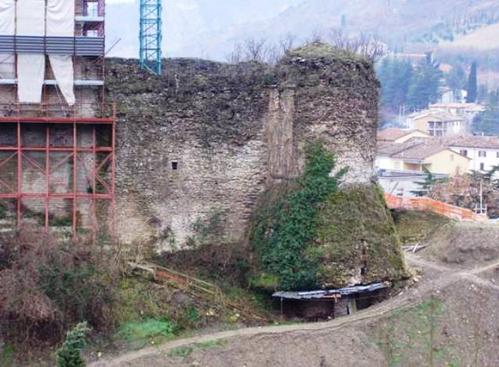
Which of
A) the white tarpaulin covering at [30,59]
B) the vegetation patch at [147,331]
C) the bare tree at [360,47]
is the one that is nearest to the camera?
the vegetation patch at [147,331]

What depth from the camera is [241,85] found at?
29188 mm

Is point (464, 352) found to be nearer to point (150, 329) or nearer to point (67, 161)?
point (150, 329)

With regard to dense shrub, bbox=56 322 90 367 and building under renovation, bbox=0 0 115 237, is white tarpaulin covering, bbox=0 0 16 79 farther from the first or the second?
dense shrub, bbox=56 322 90 367

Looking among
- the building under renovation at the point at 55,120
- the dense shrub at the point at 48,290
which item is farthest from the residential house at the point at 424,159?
the dense shrub at the point at 48,290

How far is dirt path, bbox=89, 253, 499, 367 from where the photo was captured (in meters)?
24.4

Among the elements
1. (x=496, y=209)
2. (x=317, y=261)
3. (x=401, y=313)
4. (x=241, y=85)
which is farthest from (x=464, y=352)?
(x=496, y=209)

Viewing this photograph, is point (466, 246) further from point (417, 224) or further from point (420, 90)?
point (420, 90)

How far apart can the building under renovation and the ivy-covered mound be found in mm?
4687

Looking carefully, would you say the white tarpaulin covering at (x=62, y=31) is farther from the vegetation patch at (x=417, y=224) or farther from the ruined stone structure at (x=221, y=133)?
the vegetation patch at (x=417, y=224)

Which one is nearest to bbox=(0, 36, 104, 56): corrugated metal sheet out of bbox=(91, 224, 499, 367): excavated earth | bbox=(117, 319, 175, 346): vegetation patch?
bbox=(117, 319, 175, 346): vegetation patch

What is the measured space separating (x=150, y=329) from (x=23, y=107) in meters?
7.41

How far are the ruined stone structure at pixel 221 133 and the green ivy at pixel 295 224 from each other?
0.45 meters

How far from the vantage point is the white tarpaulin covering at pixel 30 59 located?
2716cm

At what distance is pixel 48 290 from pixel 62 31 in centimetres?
766
